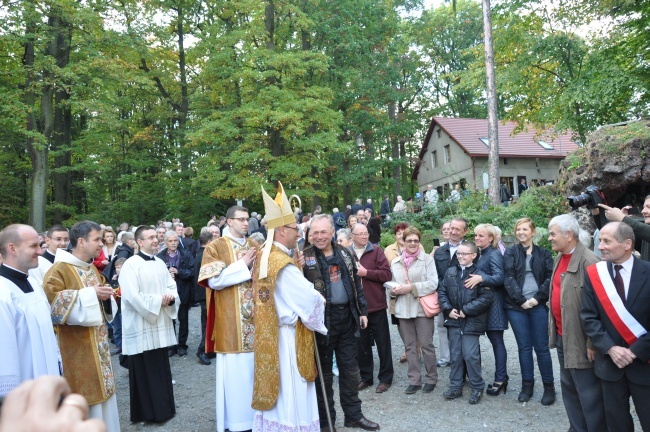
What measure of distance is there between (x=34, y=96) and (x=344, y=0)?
1464 cm

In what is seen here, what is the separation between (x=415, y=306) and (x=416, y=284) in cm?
29

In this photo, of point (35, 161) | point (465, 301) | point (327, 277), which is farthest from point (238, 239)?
point (35, 161)

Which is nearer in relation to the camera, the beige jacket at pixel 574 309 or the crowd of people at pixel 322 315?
the crowd of people at pixel 322 315

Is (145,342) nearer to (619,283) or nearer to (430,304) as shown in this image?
(430,304)

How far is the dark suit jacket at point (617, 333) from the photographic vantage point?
3730mm

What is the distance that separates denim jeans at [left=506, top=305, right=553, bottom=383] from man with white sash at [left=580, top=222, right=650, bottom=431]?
1888 millimetres

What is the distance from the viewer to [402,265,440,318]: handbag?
6.48 m

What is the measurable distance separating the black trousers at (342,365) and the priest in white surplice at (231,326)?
2.41ft

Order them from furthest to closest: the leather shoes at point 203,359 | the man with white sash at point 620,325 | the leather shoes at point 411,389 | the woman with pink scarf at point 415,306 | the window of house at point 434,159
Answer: the window of house at point 434,159, the leather shoes at point 203,359, the woman with pink scarf at point 415,306, the leather shoes at point 411,389, the man with white sash at point 620,325

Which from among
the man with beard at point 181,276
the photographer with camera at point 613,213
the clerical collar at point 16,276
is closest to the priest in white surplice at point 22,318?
the clerical collar at point 16,276

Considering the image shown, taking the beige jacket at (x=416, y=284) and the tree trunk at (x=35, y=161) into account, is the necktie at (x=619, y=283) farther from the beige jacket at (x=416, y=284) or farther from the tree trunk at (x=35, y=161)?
the tree trunk at (x=35, y=161)

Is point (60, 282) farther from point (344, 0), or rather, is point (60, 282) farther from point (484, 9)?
point (344, 0)

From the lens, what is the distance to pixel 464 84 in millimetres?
21141

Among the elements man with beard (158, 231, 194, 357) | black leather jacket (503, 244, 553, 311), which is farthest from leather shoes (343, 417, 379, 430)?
man with beard (158, 231, 194, 357)
